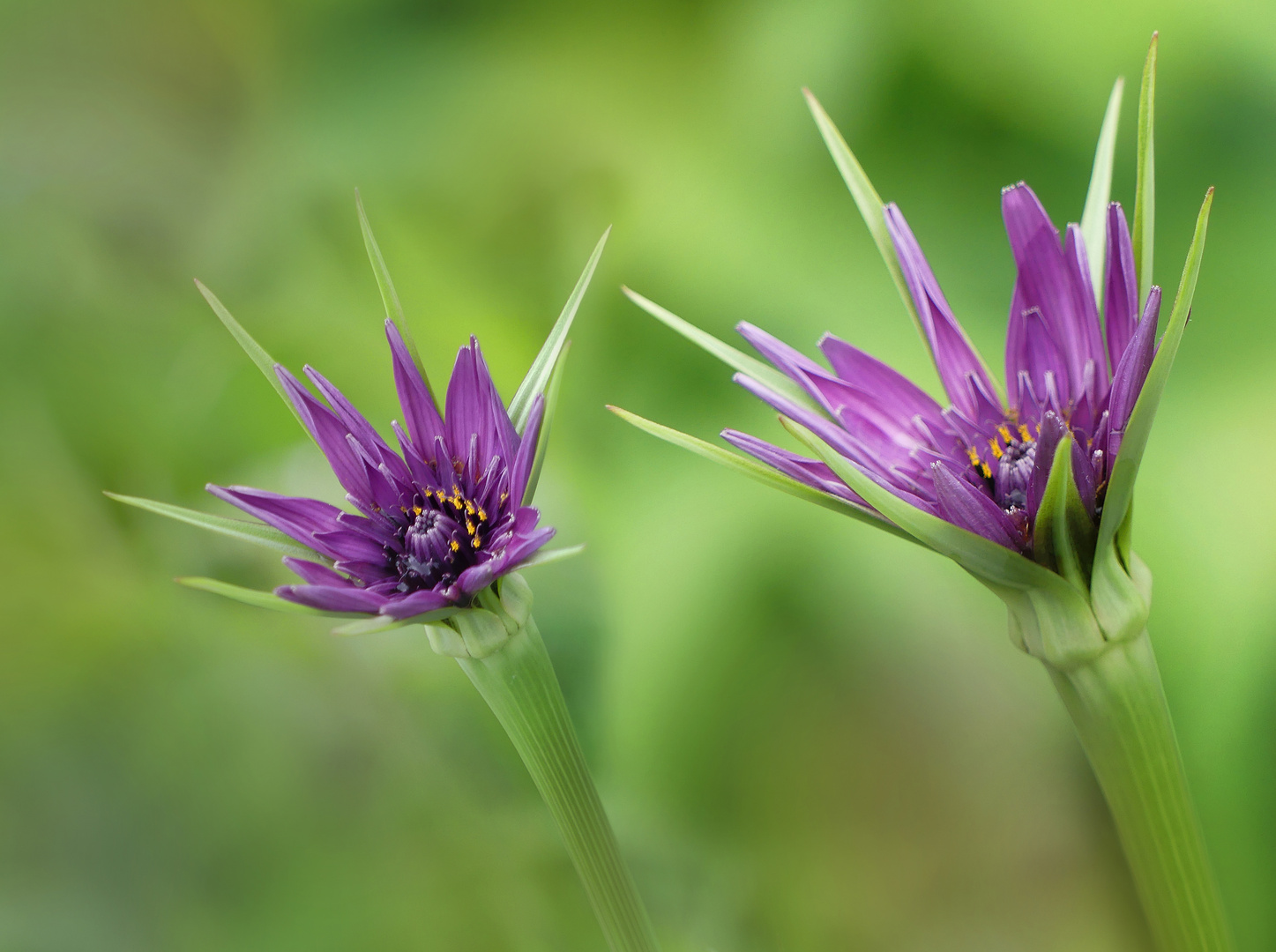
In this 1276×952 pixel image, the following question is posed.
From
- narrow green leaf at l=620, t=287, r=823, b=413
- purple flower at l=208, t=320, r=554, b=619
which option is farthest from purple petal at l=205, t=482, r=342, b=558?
narrow green leaf at l=620, t=287, r=823, b=413

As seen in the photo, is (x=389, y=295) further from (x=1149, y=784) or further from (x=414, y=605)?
(x=1149, y=784)

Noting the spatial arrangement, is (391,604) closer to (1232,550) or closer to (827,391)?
(827,391)

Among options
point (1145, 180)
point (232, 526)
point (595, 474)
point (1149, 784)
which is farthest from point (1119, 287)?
point (595, 474)

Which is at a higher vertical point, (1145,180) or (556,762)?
(1145,180)

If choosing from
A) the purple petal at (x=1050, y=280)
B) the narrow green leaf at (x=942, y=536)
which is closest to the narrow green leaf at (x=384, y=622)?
the narrow green leaf at (x=942, y=536)

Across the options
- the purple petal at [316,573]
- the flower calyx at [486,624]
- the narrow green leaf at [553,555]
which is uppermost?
the narrow green leaf at [553,555]

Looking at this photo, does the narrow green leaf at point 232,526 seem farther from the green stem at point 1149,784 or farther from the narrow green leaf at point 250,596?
the green stem at point 1149,784

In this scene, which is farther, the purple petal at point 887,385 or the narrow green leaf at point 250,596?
the purple petal at point 887,385
